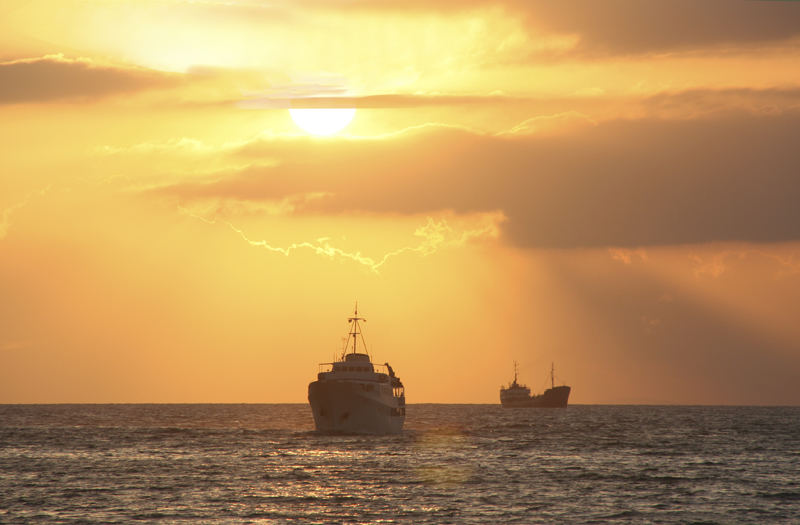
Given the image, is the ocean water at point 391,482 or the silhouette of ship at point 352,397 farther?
the silhouette of ship at point 352,397

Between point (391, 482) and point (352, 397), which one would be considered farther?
point (352, 397)

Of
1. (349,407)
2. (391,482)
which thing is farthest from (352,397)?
(391,482)

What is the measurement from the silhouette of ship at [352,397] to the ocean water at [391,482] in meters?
2.02

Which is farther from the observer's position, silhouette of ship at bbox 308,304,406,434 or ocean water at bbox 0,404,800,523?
silhouette of ship at bbox 308,304,406,434

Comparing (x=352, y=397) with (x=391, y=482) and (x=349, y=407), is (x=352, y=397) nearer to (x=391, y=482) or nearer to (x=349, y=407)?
(x=349, y=407)

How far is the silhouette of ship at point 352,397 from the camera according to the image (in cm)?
13100

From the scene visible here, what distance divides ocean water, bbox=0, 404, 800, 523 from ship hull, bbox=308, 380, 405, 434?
172cm

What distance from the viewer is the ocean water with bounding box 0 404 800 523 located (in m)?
65.9

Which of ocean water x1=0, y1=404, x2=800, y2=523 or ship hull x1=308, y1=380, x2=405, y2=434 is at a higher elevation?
ship hull x1=308, y1=380, x2=405, y2=434

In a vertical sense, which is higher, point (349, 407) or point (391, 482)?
point (349, 407)

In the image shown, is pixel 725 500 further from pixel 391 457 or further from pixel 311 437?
pixel 311 437

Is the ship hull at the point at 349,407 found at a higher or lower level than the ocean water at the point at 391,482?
higher

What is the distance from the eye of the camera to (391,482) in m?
83.2

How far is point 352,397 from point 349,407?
183cm
